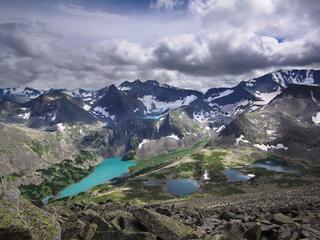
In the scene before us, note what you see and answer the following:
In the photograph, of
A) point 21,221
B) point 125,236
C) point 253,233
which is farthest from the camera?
point 253,233

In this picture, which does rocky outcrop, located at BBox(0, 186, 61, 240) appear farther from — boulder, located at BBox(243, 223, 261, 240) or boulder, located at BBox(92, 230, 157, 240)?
boulder, located at BBox(243, 223, 261, 240)

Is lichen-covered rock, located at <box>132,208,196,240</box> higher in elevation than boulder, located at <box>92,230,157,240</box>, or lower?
lower

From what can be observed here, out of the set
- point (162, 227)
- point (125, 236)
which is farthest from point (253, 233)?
point (125, 236)

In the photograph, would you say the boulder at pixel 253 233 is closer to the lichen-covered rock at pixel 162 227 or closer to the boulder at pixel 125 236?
the lichen-covered rock at pixel 162 227

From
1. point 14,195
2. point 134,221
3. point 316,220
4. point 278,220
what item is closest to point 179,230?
point 134,221

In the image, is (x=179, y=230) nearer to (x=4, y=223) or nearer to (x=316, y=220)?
(x=4, y=223)

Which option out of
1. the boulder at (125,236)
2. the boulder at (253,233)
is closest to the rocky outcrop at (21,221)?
the boulder at (125,236)

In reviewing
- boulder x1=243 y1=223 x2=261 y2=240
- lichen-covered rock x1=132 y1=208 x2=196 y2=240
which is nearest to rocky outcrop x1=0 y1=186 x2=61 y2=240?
lichen-covered rock x1=132 y1=208 x2=196 y2=240

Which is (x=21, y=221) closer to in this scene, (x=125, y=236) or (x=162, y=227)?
(x=125, y=236)

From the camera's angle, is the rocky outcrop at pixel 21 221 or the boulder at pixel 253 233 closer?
the rocky outcrop at pixel 21 221
